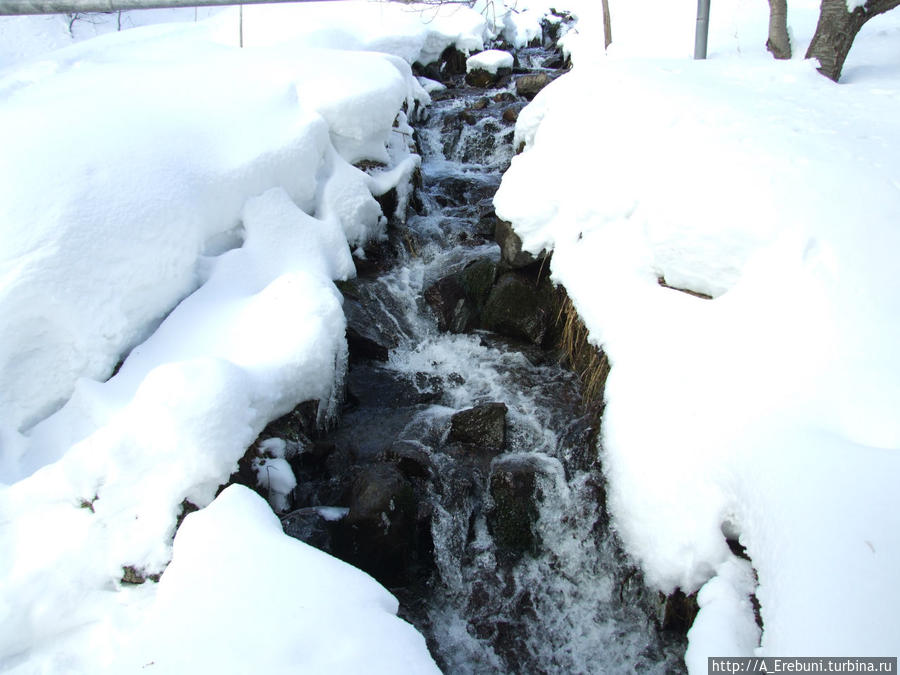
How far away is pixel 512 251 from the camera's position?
5.14 metres

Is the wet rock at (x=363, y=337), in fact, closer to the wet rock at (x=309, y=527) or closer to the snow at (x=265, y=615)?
the wet rock at (x=309, y=527)

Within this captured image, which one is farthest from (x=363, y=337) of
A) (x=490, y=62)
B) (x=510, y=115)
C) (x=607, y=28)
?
(x=607, y=28)

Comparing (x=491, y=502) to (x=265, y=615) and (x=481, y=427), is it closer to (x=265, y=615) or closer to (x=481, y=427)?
(x=481, y=427)

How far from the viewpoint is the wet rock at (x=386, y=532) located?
3230mm

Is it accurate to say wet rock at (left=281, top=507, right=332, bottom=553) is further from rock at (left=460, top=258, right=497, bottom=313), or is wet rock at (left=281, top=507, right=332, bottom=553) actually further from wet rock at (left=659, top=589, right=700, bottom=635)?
rock at (left=460, top=258, right=497, bottom=313)

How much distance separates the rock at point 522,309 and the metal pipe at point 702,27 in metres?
4.59

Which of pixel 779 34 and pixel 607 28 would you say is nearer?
pixel 779 34

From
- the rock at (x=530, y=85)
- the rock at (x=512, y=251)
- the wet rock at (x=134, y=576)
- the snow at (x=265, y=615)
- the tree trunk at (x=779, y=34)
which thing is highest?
the tree trunk at (x=779, y=34)

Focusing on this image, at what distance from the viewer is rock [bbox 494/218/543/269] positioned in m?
5.07

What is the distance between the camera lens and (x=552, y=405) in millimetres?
4336

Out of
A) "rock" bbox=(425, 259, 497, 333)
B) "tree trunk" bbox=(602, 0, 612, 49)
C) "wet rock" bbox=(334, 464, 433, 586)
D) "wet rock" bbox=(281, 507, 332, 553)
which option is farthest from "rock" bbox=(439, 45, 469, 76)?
"wet rock" bbox=(281, 507, 332, 553)

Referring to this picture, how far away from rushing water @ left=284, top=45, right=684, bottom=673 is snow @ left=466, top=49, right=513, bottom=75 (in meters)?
8.84

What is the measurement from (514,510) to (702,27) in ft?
22.8

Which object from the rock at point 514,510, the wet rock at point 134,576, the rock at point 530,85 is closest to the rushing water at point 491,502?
the rock at point 514,510
